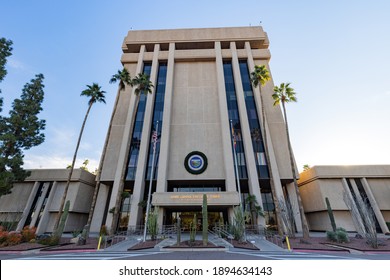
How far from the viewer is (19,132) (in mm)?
22328

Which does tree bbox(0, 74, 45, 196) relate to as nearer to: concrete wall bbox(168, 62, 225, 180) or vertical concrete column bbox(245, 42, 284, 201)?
concrete wall bbox(168, 62, 225, 180)

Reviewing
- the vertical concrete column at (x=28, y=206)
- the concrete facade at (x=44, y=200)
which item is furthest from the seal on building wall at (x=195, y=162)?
the vertical concrete column at (x=28, y=206)

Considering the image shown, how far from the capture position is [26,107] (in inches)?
911

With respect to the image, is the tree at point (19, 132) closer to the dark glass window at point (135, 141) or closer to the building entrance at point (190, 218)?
the dark glass window at point (135, 141)

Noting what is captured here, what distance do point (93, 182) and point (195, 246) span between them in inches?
1058

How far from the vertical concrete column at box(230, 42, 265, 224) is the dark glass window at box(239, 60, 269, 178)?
1.71 metres

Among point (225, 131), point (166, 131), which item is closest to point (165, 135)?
point (166, 131)

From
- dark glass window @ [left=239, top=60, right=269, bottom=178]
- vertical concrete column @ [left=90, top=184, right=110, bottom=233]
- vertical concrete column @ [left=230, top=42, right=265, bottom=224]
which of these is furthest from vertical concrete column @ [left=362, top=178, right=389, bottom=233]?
vertical concrete column @ [left=90, top=184, right=110, bottom=233]

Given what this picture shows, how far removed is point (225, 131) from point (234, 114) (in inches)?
197

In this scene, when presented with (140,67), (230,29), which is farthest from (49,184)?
(230,29)

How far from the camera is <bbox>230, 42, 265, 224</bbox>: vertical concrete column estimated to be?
84.5 ft

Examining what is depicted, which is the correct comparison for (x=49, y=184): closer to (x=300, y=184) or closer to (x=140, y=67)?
(x=140, y=67)

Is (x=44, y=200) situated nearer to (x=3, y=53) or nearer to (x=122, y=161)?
(x=122, y=161)

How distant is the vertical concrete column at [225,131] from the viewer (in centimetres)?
2612
